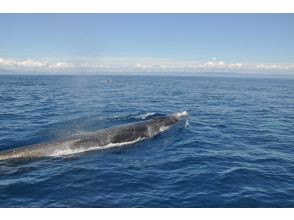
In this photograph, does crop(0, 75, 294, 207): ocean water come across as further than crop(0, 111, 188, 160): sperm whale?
No

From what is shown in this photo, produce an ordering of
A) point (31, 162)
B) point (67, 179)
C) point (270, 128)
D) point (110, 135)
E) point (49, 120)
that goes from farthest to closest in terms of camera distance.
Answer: point (49, 120)
point (270, 128)
point (110, 135)
point (31, 162)
point (67, 179)

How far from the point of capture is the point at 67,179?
17625 millimetres

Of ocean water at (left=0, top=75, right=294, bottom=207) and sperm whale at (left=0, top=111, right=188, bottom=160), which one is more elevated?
sperm whale at (left=0, top=111, right=188, bottom=160)

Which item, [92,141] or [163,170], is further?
[92,141]

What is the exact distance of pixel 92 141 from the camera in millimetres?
24047

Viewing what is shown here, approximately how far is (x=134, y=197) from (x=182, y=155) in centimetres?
828

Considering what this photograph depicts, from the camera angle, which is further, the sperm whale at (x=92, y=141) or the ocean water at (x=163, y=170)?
the sperm whale at (x=92, y=141)

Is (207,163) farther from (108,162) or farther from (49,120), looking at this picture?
(49,120)

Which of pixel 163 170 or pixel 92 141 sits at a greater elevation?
pixel 92 141

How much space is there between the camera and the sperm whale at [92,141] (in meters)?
21.5

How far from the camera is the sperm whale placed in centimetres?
2153

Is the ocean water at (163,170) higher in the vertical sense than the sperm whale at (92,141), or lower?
lower
